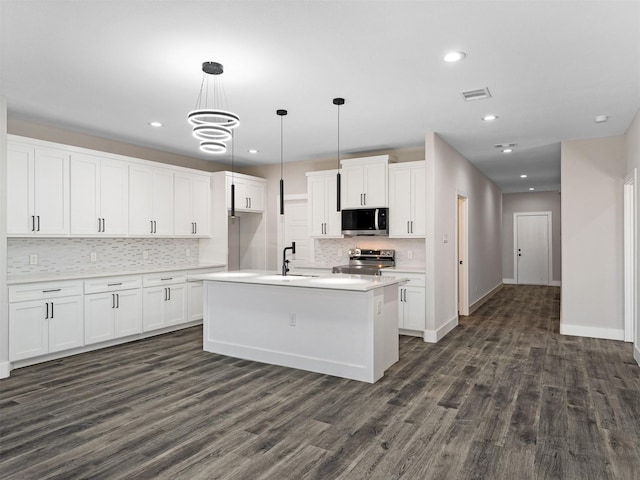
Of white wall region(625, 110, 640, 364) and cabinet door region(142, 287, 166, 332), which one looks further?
cabinet door region(142, 287, 166, 332)

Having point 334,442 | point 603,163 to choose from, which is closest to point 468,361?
point 334,442

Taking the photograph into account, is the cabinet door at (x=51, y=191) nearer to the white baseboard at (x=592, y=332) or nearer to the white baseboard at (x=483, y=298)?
the white baseboard at (x=483, y=298)

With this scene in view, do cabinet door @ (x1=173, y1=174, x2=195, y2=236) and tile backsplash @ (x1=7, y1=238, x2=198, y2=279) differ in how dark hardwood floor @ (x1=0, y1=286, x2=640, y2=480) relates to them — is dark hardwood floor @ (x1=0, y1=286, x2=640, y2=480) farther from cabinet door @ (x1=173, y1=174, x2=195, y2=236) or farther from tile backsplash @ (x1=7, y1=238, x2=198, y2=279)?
cabinet door @ (x1=173, y1=174, x2=195, y2=236)

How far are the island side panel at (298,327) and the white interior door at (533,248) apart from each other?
9.11 metres

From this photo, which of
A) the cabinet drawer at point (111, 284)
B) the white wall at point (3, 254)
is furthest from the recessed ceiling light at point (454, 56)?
the cabinet drawer at point (111, 284)

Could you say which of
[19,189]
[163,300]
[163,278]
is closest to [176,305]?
[163,300]

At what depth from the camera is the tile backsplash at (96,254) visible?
480 centimetres

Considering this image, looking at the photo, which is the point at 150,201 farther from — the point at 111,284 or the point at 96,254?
the point at 111,284

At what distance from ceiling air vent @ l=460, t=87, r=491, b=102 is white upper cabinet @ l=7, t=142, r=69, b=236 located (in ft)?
15.0

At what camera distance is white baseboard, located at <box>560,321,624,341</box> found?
218 inches

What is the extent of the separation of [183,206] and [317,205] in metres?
2.15

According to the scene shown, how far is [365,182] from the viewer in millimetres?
6273

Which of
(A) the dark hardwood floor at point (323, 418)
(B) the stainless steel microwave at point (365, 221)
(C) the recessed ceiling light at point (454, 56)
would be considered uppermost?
(C) the recessed ceiling light at point (454, 56)

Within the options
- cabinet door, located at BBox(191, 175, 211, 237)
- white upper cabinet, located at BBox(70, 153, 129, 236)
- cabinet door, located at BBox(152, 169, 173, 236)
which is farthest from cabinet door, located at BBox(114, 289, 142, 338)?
cabinet door, located at BBox(191, 175, 211, 237)
